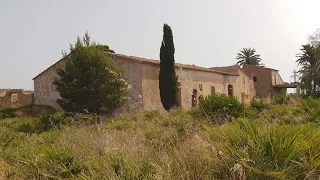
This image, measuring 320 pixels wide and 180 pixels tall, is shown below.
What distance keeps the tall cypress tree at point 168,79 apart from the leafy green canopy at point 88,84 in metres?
3.51

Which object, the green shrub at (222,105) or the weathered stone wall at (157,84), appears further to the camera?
the weathered stone wall at (157,84)

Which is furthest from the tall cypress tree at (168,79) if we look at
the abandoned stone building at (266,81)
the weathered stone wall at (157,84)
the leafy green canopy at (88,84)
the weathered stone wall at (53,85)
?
the abandoned stone building at (266,81)

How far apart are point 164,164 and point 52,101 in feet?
74.7

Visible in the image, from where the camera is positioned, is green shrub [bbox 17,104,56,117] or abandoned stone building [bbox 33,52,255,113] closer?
abandoned stone building [bbox 33,52,255,113]

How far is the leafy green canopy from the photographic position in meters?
19.0

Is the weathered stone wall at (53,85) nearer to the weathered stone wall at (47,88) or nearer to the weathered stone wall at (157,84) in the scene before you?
the weathered stone wall at (47,88)

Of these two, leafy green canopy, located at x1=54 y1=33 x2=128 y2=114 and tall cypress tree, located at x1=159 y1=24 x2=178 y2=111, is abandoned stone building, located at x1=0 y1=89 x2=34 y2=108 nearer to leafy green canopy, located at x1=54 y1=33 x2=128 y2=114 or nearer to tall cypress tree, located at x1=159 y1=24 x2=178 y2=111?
leafy green canopy, located at x1=54 y1=33 x2=128 y2=114

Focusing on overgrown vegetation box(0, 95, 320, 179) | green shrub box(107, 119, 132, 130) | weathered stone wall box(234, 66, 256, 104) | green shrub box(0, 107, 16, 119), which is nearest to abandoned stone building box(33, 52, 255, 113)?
weathered stone wall box(234, 66, 256, 104)

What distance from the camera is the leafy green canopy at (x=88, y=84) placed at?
19044 mm

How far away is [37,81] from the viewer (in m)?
25.4

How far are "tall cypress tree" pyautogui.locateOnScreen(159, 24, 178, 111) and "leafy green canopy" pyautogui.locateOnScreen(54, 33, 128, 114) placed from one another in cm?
351

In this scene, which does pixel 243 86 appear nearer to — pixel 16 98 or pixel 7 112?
pixel 16 98

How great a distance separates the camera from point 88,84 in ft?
63.7

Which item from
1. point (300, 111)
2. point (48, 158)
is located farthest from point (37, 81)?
point (48, 158)
